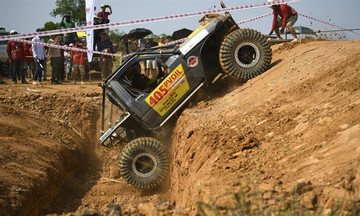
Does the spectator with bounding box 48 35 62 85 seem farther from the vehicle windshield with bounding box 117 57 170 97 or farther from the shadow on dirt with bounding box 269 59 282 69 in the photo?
the shadow on dirt with bounding box 269 59 282 69

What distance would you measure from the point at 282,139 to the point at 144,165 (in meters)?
4.03

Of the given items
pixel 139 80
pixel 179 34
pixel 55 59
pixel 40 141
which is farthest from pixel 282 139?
pixel 179 34

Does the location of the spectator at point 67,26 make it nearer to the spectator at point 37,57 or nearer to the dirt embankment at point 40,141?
the spectator at point 37,57

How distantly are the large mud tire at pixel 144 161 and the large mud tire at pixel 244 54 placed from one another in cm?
225

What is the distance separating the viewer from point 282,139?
5812mm

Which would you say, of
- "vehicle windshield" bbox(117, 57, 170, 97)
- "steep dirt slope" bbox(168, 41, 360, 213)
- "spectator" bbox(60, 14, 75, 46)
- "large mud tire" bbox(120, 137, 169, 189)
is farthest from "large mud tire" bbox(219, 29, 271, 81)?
"spectator" bbox(60, 14, 75, 46)

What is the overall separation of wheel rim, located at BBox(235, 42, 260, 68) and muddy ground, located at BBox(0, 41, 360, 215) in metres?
0.47

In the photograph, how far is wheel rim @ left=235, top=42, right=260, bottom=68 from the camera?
9719 mm

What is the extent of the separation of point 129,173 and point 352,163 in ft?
18.2

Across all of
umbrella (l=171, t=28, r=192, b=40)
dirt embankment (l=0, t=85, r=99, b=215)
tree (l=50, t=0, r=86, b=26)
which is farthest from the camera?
tree (l=50, t=0, r=86, b=26)

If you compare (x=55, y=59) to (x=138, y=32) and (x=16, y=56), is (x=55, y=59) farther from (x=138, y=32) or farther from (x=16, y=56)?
(x=138, y=32)

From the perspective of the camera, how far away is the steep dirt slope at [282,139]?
4332mm

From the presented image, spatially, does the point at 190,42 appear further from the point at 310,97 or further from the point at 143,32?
the point at 143,32

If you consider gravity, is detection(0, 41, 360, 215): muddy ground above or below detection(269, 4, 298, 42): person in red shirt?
below
